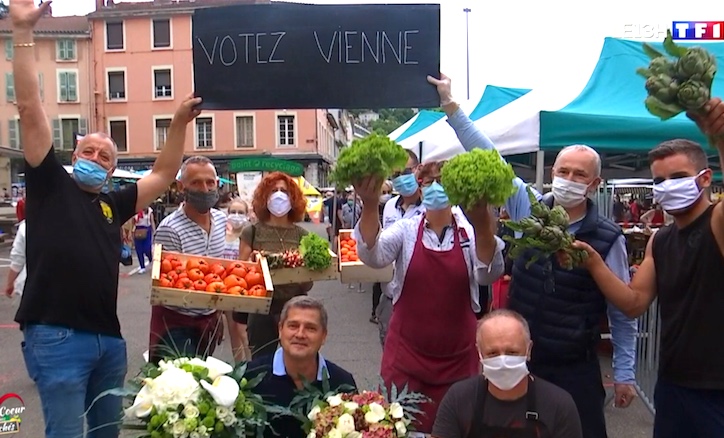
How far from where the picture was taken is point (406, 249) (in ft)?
10.5

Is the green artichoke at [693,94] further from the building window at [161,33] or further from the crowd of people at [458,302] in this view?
the building window at [161,33]

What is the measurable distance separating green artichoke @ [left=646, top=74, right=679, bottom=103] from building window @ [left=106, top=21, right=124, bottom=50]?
4646 cm

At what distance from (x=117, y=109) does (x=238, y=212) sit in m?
40.4

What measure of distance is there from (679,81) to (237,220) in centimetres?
529

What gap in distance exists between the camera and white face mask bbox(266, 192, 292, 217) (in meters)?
4.45

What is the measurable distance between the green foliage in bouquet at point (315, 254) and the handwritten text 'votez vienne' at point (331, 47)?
1656mm

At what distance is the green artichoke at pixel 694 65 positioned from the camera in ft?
6.85

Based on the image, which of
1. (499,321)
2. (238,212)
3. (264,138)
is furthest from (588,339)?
(264,138)

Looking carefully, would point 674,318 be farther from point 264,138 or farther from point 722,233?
point 264,138

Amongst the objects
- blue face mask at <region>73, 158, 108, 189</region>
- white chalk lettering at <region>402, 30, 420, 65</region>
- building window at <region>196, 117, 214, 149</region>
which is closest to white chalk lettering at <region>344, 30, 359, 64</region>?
white chalk lettering at <region>402, 30, 420, 65</region>

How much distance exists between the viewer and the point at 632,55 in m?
6.20

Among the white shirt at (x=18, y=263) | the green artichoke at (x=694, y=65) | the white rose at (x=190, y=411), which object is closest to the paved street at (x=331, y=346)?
the white rose at (x=190, y=411)

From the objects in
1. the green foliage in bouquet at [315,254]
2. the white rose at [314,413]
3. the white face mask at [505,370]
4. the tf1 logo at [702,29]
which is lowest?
the white rose at [314,413]

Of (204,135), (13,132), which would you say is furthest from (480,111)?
(13,132)
